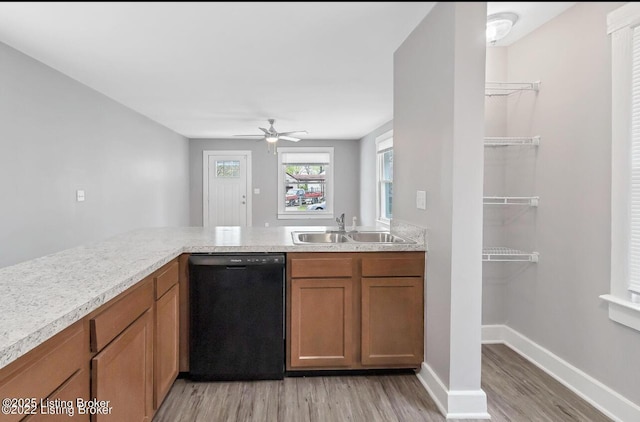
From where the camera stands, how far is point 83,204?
12.6 ft

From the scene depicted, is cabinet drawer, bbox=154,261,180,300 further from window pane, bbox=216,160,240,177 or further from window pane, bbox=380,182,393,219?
window pane, bbox=216,160,240,177

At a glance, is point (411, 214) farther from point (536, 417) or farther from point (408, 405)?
point (536, 417)

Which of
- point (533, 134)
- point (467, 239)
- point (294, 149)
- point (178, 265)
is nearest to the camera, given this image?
point (467, 239)

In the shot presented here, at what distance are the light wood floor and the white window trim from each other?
61 centimetres

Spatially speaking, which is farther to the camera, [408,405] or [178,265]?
[178,265]

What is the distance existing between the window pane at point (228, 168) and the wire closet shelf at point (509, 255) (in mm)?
6178

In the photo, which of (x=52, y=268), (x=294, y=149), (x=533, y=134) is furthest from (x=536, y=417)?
(x=294, y=149)

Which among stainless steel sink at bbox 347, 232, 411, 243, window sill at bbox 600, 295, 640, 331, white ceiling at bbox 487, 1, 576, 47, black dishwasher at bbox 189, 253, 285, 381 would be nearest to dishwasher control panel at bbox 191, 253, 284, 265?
black dishwasher at bbox 189, 253, 285, 381

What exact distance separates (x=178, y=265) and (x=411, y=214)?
1471 mm

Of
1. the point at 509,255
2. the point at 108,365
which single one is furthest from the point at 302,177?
the point at 108,365

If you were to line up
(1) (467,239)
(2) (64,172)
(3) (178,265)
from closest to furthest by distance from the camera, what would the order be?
1. (1) (467,239)
2. (3) (178,265)
3. (2) (64,172)

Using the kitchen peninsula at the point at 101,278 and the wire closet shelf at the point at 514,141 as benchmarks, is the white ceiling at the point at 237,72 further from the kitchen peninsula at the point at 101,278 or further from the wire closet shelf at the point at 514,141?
the wire closet shelf at the point at 514,141

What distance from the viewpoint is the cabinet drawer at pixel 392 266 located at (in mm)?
2381

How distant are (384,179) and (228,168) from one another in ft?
11.4
